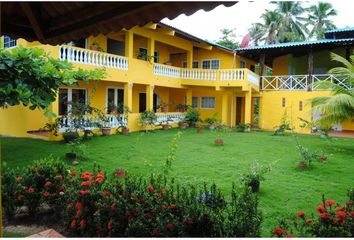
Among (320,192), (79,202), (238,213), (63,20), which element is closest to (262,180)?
(320,192)

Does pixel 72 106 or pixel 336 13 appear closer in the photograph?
pixel 72 106

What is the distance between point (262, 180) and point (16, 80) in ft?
18.7

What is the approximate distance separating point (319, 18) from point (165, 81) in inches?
1026

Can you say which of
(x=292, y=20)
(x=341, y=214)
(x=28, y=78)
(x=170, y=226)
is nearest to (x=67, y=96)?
(x=28, y=78)

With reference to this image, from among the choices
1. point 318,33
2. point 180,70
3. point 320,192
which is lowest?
point 320,192

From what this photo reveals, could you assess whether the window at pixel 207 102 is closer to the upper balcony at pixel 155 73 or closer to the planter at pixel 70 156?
the upper balcony at pixel 155 73

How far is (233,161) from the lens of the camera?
10.5 m

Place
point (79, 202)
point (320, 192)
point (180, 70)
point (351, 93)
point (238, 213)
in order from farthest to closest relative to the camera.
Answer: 1. point (180, 70)
2. point (351, 93)
3. point (320, 192)
4. point (79, 202)
5. point (238, 213)

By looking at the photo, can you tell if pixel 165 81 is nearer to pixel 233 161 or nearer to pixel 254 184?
pixel 233 161

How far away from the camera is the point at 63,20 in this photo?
12.2 feet

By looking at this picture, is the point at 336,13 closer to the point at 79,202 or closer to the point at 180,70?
the point at 180,70

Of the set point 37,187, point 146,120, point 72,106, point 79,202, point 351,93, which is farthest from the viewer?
point 146,120

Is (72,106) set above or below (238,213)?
above

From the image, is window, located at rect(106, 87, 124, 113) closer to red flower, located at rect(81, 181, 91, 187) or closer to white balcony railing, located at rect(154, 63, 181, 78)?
white balcony railing, located at rect(154, 63, 181, 78)
